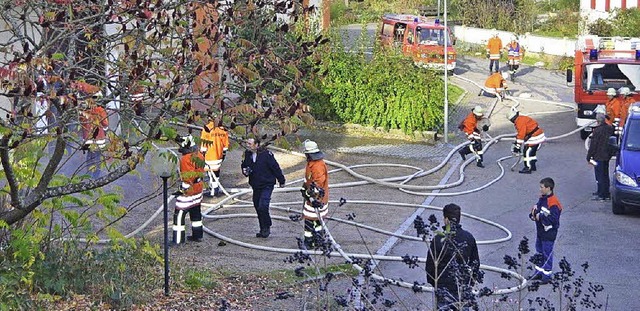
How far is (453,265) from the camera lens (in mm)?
7410

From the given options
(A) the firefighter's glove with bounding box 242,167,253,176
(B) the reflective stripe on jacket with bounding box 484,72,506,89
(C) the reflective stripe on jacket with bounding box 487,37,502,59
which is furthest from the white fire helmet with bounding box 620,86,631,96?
(C) the reflective stripe on jacket with bounding box 487,37,502,59

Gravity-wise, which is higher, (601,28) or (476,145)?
(601,28)

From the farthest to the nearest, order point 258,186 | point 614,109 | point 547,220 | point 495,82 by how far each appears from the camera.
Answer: point 495,82, point 614,109, point 258,186, point 547,220

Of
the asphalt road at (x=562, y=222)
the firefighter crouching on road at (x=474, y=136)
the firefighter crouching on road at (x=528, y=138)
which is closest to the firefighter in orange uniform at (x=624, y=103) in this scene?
the asphalt road at (x=562, y=222)

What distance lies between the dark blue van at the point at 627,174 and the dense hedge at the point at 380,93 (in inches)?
225

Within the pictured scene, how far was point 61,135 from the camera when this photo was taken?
7.10m

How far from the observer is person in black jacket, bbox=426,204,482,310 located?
6863 millimetres

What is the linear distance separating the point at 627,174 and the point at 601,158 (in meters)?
1.16

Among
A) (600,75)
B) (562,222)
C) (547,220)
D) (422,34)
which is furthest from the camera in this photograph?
(422,34)

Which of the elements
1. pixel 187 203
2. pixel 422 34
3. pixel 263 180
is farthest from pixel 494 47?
pixel 187 203

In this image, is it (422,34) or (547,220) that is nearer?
(547,220)

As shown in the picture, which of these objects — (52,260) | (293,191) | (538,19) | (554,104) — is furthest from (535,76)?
(52,260)

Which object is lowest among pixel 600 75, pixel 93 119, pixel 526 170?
pixel 526 170

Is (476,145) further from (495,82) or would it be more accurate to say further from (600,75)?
(495,82)
